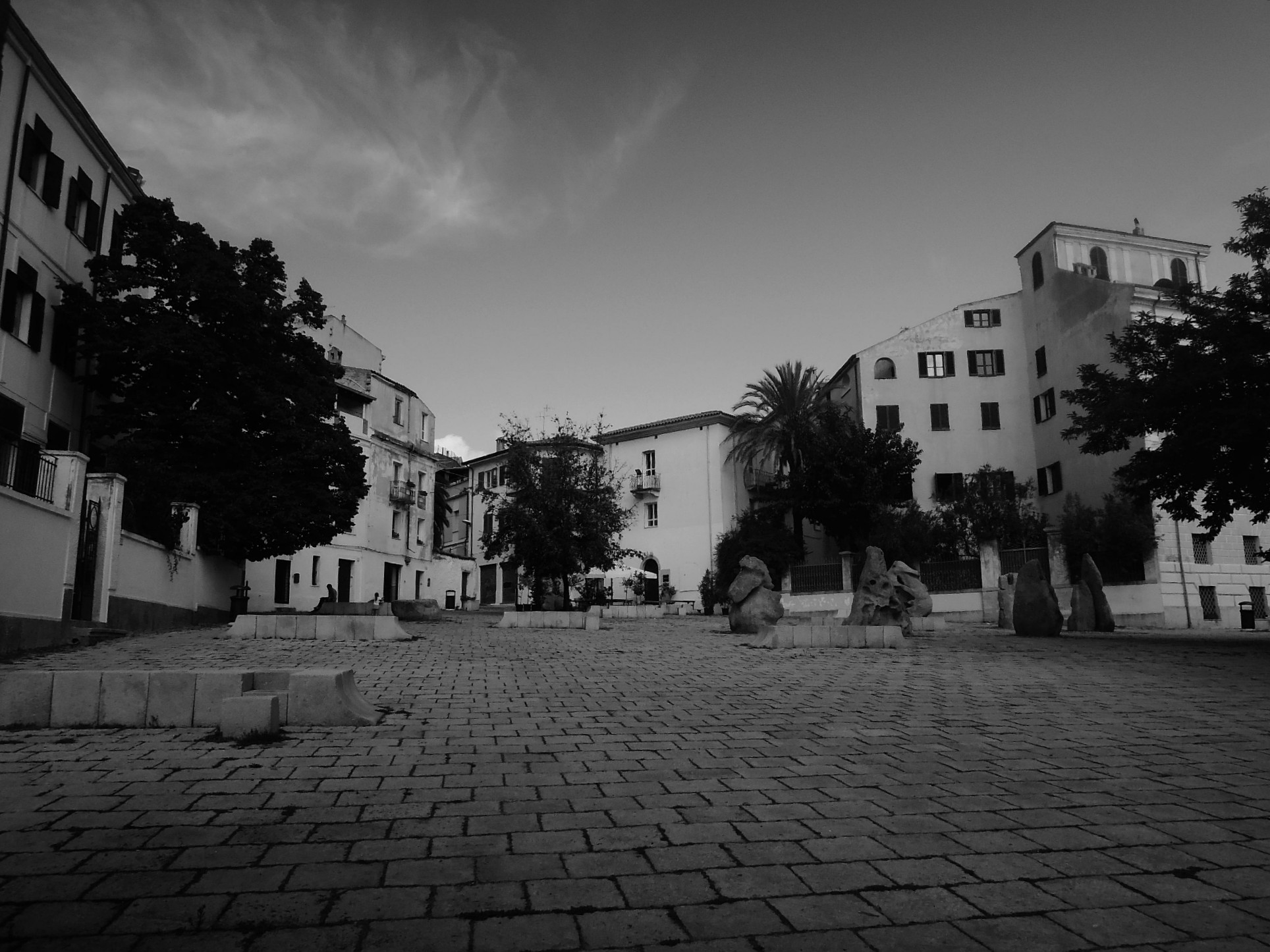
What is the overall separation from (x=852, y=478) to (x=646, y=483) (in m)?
18.2

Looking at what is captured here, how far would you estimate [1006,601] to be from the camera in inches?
1121

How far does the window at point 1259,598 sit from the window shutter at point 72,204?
135ft

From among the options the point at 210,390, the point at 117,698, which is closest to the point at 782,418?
the point at 210,390

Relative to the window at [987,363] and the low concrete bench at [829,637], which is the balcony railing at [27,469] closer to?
the low concrete bench at [829,637]

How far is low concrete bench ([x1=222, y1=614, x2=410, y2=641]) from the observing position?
1677 centimetres

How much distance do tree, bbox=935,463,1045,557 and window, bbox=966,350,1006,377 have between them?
5.55 meters

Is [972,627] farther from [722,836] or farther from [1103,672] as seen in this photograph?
[722,836]

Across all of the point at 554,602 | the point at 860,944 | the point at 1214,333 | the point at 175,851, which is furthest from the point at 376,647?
the point at 554,602

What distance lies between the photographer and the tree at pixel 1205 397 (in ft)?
55.2

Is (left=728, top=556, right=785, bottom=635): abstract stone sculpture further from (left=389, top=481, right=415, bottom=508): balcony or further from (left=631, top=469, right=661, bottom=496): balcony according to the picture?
(left=631, top=469, right=661, bottom=496): balcony

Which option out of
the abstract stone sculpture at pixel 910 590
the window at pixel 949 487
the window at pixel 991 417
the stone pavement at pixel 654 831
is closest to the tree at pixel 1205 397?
the abstract stone sculpture at pixel 910 590

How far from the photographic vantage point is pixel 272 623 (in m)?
16.8

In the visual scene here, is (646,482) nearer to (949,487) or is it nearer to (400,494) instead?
(400,494)

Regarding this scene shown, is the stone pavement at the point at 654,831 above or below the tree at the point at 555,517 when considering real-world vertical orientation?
below
